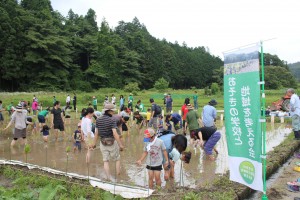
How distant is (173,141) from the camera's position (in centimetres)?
583

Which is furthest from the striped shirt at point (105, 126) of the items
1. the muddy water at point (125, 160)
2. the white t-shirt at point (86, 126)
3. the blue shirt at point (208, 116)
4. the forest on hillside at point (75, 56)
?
the forest on hillside at point (75, 56)

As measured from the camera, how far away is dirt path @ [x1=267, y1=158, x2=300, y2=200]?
5453 millimetres

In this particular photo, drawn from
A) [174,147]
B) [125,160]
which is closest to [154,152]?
[174,147]

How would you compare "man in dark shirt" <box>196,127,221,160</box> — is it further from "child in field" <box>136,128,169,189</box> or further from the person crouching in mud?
"child in field" <box>136,128,169,189</box>

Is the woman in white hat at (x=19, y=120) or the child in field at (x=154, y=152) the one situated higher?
the woman in white hat at (x=19, y=120)

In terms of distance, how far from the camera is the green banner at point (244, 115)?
177 inches

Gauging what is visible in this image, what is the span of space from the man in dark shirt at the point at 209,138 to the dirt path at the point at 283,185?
1.83 metres

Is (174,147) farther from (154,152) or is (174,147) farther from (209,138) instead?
(209,138)

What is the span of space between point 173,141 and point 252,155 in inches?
66.0

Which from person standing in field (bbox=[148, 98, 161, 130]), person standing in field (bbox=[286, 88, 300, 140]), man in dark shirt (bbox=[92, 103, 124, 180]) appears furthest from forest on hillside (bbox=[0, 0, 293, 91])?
man in dark shirt (bbox=[92, 103, 124, 180])

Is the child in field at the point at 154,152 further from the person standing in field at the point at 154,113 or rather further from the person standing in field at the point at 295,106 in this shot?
the person standing in field at the point at 295,106

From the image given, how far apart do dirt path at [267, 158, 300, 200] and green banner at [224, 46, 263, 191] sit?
1024 millimetres

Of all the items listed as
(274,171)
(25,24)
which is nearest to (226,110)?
(274,171)

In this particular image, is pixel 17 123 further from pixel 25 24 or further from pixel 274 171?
pixel 25 24
